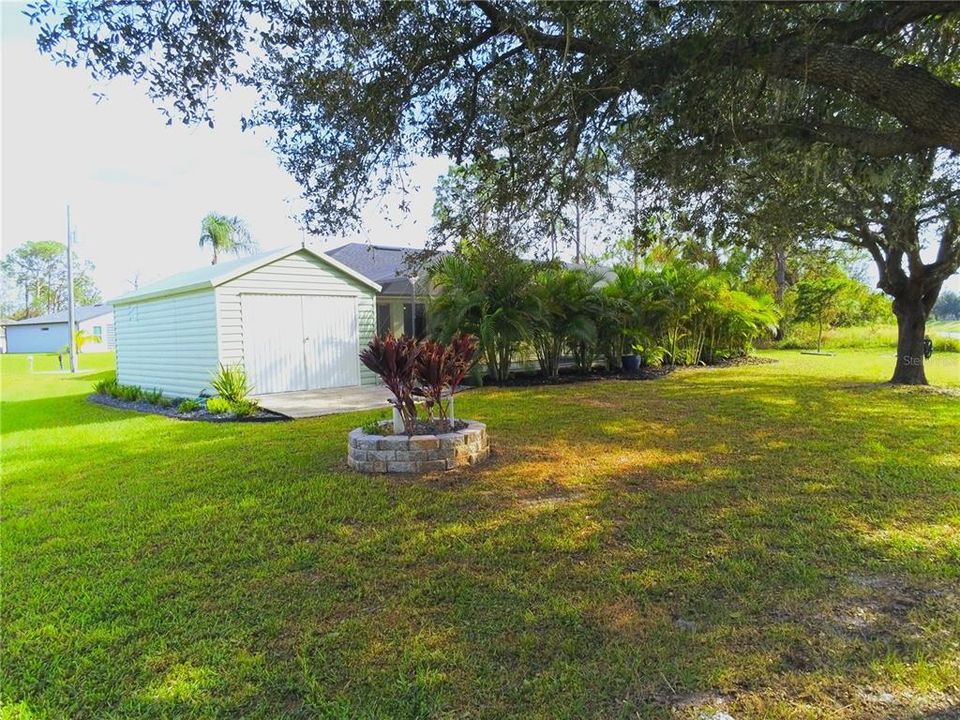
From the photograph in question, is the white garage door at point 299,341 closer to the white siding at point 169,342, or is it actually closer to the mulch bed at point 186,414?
the white siding at point 169,342

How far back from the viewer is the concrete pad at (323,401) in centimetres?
910

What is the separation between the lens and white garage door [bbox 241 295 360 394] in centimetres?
1066

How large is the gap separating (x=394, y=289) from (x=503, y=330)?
476 centimetres

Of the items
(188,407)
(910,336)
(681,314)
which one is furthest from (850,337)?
(188,407)

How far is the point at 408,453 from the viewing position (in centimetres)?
528

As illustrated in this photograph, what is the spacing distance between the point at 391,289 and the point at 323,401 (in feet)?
16.6

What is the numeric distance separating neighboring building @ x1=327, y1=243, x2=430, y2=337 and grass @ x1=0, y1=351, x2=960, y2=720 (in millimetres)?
7974

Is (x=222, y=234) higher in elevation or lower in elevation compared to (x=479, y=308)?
higher

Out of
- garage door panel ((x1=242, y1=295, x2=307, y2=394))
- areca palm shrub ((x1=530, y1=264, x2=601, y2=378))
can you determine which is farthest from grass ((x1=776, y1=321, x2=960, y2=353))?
garage door panel ((x1=242, y1=295, x2=307, y2=394))

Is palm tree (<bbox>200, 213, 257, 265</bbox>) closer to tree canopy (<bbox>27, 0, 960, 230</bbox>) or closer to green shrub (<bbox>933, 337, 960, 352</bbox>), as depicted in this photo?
tree canopy (<bbox>27, 0, 960, 230</bbox>)

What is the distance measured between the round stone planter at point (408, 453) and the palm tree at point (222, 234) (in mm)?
26962

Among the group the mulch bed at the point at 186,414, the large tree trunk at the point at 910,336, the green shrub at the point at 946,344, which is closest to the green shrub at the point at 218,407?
the mulch bed at the point at 186,414

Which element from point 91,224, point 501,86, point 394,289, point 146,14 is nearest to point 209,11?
point 146,14

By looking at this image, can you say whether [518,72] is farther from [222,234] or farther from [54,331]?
[54,331]
